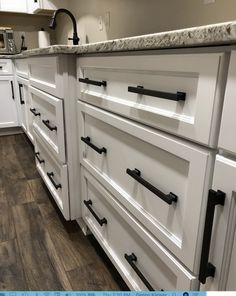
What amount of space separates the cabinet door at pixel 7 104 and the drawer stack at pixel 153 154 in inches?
85.6

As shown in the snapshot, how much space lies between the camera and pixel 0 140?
2895 millimetres

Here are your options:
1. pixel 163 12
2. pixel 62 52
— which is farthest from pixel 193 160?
pixel 163 12

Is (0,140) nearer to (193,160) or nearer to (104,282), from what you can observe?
(104,282)

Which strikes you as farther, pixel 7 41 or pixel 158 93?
pixel 7 41

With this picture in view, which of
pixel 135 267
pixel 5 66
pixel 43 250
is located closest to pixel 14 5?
pixel 5 66

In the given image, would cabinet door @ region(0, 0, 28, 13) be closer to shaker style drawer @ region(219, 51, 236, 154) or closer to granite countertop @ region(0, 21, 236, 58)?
granite countertop @ region(0, 21, 236, 58)

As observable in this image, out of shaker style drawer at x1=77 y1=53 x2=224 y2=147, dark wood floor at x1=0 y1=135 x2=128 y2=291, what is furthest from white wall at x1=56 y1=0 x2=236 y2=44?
dark wood floor at x1=0 y1=135 x2=128 y2=291

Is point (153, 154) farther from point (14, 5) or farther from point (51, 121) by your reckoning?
point (14, 5)

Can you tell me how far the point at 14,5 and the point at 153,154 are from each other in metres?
3.10

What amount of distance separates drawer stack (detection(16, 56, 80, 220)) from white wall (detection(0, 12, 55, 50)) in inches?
84.3

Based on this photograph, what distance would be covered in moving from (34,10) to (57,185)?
2.43 meters

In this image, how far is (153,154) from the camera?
25.4 inches

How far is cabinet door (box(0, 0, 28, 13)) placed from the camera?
2863mm

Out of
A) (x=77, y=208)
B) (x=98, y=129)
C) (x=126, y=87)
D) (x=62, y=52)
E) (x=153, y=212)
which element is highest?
(x=62, y=52)
